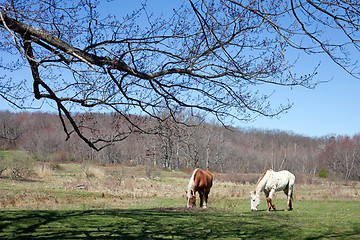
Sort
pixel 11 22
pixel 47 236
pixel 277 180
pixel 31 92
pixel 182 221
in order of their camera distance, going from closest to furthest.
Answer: pixel 11 22, pixel 47 236, pixel 31 92, pixel 182 221, pixel 277 180

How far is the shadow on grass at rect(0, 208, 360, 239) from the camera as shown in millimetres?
7066

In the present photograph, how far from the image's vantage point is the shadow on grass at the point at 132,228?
7.07 m

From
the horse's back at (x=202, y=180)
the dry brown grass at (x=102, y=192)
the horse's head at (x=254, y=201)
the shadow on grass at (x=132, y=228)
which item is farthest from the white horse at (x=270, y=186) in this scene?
the dry brown grass at (x=102, y=192)

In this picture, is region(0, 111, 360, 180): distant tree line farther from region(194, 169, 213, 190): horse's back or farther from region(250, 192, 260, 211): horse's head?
region(250, 192, 260, 211): horse's head

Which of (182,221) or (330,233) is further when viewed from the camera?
(182,221)

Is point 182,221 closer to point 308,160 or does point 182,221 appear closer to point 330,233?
point 330,233

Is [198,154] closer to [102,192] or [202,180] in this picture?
[102,192]

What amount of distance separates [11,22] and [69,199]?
13.9m

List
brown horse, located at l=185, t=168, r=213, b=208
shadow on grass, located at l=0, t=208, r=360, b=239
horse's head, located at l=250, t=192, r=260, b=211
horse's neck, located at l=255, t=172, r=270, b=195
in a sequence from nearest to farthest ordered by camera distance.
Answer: shadow on grass, located at l=0, t=208, r=360, b=239 → horse's head, located at l=250, t=192, r=260, b=211 → horse's neck, located at l=255, t=172, r=270, b=195 → brown horse, located at l=185, t=168, r=213, b=208

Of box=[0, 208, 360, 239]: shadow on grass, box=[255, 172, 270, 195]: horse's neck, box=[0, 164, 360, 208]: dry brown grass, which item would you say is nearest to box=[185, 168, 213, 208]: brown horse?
box=[255, 172, 270, 195]: horse's neck

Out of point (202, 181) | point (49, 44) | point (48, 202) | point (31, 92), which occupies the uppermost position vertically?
point (49, 44)

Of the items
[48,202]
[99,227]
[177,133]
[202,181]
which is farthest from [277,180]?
[48,202]

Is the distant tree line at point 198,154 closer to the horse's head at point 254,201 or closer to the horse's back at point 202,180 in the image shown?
the horse's back at point 202,180

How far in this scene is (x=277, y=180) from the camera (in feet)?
49.8
